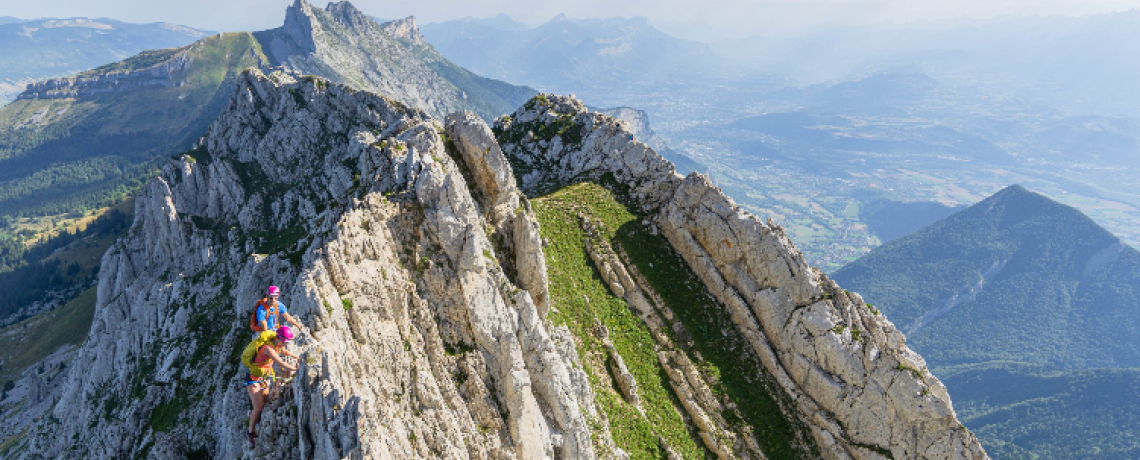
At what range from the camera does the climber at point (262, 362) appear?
2141 centimetres

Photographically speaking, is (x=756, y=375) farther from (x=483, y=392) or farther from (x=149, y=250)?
(x=149, y=250)

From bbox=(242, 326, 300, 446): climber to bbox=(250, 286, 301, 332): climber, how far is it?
0.44 meters

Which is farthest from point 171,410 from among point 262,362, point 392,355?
point 392,355

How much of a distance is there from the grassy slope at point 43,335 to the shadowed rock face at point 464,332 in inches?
2644

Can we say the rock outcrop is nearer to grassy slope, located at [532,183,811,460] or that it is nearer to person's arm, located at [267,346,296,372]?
grassy slope, located at [532,183,811,460]

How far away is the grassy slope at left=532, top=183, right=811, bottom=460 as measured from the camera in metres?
38.7

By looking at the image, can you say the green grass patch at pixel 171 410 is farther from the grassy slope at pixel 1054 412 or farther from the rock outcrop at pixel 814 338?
the grassy slope at pixel 1054 412

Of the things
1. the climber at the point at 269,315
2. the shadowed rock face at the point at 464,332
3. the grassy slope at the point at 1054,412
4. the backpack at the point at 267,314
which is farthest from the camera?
the grassy slope at the point at 1054,412

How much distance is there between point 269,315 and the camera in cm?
2223

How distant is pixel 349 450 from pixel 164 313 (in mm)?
73849

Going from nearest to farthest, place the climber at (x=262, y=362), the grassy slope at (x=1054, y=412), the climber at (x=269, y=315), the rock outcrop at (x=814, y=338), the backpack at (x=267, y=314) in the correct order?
the climber at (x=262, y=362) → the climber at (x=269, y=315) → the backpack at (x=267, y=314) → the rock outcrop at (x=814, y=338) → the grassy slope at (x=1054, y=412)

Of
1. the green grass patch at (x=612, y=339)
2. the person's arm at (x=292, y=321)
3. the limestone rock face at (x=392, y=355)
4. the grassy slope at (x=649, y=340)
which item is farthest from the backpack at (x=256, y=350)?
the grassy slope at (x=649, y=340)

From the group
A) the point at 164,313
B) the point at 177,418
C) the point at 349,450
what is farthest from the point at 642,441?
the point at 164,313

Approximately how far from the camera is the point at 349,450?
18.1 metres
